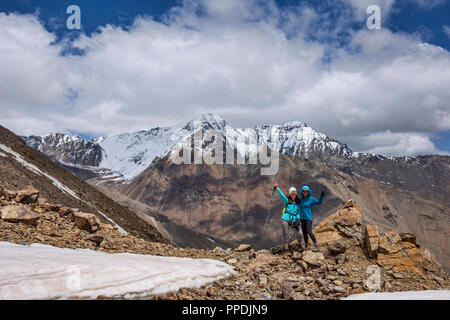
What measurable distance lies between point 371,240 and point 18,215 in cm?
1434

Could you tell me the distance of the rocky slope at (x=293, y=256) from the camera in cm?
1040

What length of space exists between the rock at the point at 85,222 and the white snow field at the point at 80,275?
12.7 ft

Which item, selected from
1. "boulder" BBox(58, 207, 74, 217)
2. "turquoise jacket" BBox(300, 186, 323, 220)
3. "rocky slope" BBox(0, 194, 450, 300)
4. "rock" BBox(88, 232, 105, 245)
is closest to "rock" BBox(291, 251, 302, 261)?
"rocky slope" BBox(0, 194, 450, 300)

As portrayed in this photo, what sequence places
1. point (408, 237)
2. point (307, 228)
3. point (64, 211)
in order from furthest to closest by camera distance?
point (64, 211) < point (408, 237) < point (307, 228)

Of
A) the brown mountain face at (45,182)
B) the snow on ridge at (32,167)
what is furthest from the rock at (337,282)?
the snow on ridge at (32,167)

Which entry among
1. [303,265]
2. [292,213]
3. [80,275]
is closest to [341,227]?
[292,213]

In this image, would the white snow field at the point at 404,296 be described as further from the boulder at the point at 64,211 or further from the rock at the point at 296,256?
the boulder at the point at 64,211

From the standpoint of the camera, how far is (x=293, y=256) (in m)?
12.5

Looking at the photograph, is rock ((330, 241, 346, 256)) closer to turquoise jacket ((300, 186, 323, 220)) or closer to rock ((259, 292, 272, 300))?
turquoise jacket ((300, 186, 323, 220))

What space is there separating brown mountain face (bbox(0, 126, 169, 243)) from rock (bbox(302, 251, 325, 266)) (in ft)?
87.3

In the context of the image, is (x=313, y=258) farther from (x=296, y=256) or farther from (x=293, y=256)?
(x=293, y=256)

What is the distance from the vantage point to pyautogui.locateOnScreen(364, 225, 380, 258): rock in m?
13.0
